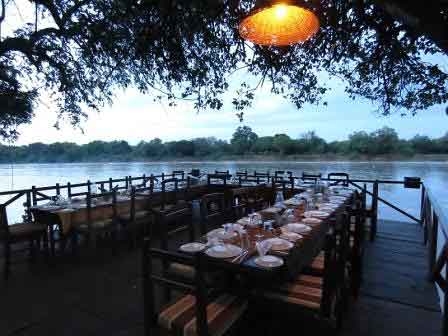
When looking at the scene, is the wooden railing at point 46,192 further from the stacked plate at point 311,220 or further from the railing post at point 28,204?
the stacked plate at point 311,220

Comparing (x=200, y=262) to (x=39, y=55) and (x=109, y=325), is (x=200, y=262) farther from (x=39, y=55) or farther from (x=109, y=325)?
(x=39, y=55)

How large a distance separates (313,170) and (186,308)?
8.02 m

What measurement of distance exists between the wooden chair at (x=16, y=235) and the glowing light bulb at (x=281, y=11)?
3.38 metres

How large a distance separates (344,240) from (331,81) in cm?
304

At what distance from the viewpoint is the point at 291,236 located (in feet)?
7.14

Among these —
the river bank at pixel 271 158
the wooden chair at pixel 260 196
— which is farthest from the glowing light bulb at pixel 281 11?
the river bank at pixel 271 158

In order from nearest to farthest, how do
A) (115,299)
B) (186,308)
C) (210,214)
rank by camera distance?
(186,308) < (115,299) < (210,214)

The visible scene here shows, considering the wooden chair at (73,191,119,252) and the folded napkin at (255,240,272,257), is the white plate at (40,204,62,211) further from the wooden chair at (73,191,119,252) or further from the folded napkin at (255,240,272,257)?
the folded napkin at (255,240,272,257)

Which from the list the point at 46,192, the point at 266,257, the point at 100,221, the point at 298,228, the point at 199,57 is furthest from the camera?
the point at 46,192

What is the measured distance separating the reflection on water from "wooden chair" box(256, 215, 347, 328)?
2327mm

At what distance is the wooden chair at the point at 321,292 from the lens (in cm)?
163

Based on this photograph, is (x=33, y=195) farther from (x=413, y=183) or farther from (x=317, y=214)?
(x=413, y=183)

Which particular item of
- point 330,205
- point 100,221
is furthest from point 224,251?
point 100,221

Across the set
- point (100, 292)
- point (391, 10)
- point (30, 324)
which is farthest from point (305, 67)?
point (30, 324)
